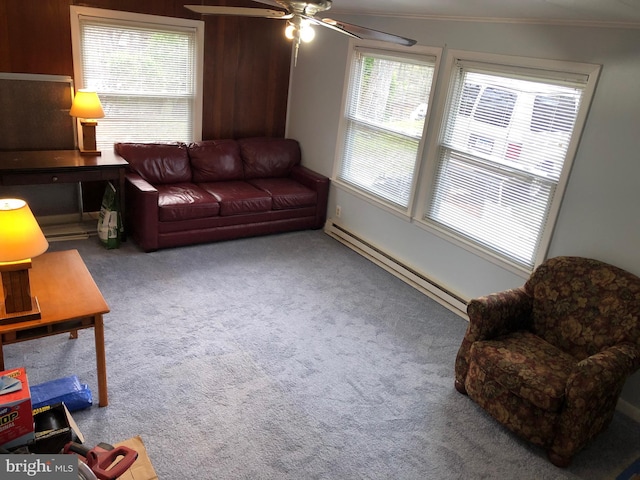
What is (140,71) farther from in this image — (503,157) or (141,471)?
(141,471)

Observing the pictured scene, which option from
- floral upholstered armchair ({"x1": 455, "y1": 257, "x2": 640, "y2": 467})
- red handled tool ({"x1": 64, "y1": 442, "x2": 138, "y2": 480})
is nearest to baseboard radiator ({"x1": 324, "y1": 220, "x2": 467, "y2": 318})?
floral upholstered armchair ({"x1": 455, "y1": 257, "x2": 640, "y2": 467})

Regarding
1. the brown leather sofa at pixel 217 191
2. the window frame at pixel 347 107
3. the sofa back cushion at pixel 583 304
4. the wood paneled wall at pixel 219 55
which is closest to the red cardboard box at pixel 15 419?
the brown leather sofa at pixel 217 191

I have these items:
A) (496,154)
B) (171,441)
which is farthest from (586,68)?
(171,441)

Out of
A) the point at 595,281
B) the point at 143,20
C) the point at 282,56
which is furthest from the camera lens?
the point at 282,56

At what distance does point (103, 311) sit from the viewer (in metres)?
2.49

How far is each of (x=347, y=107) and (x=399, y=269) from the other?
5.56 feet

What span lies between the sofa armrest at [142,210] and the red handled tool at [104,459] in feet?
8.75

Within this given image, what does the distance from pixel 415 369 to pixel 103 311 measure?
1.92 meters

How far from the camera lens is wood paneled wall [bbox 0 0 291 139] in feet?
13.9

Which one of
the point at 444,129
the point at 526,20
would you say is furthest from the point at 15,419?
the point at 526,20

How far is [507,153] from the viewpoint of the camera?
367cm

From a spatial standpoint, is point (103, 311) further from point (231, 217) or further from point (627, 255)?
point (627, 255)

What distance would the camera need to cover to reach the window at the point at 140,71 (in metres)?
4.58

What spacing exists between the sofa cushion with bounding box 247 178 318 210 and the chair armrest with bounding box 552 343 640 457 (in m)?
3.20
